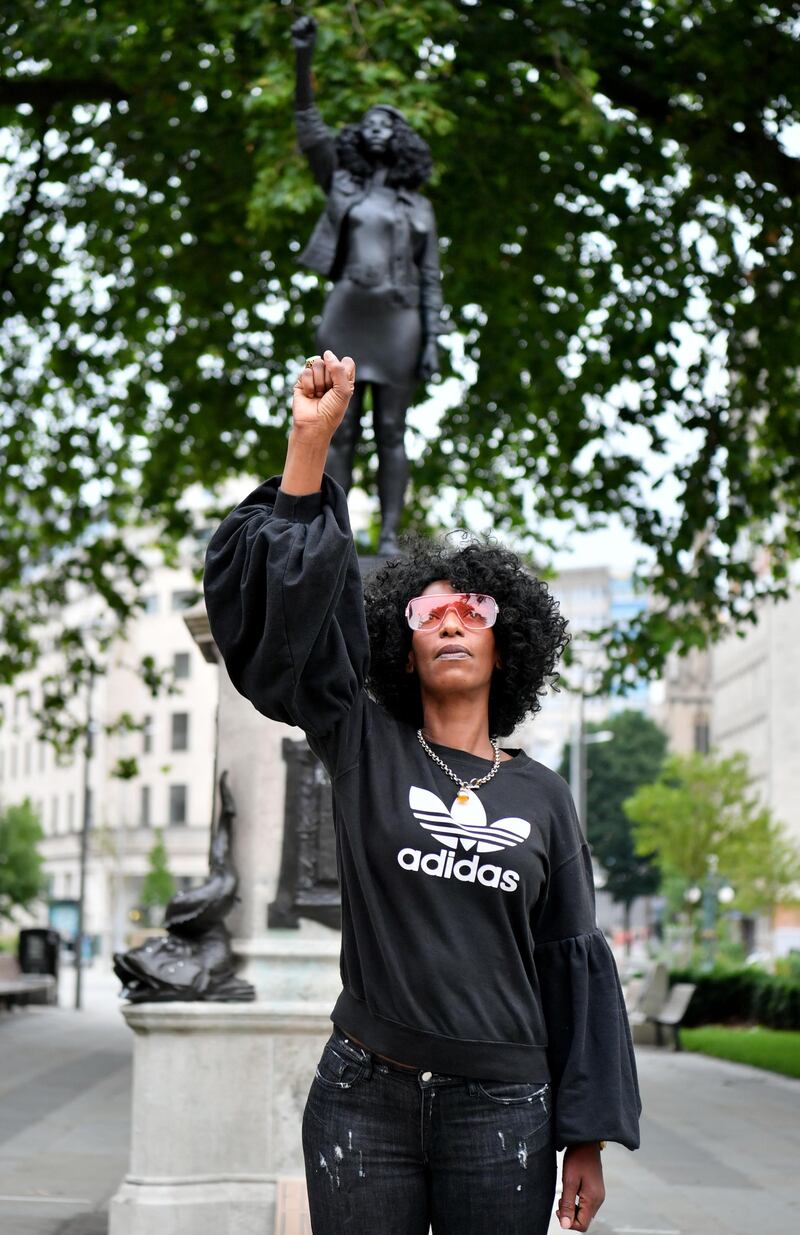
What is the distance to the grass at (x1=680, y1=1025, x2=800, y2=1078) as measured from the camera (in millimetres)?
Result: 17031

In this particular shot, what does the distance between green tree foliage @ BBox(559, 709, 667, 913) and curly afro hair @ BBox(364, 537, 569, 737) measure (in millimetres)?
81318

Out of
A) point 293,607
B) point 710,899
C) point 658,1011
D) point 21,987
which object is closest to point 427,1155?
point 293,607

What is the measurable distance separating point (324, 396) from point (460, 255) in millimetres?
13344

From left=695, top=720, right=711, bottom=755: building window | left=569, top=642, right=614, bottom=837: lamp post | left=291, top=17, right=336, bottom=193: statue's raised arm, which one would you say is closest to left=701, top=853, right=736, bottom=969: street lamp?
left=569, top=642, right=614, bottom=837: lamp post

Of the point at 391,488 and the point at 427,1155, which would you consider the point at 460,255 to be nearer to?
the point at 391,488

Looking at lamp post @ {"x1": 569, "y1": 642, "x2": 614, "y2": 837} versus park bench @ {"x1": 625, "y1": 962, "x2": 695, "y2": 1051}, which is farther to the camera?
park bench @ {"x1": 625, "y1": 962, "x2": 695, "y2": 1051}

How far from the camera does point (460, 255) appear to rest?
51.4 ft

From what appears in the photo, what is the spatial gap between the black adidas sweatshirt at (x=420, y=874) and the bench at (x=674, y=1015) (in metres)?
18.6

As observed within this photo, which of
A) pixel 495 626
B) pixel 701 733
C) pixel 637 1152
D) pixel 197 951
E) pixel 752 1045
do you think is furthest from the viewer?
pixel 701 733

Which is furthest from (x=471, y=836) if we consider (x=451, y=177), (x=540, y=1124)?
(x=451, y=177)

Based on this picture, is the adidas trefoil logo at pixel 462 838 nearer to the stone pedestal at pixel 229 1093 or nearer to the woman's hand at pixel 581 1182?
the woman's hand at pixel 581 1182

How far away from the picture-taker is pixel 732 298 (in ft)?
51.5

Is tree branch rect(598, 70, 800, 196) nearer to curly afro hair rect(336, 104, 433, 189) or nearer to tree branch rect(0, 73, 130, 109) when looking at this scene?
tree branch rect(0, 73, 130, 109)

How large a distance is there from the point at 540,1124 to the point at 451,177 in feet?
42.9
